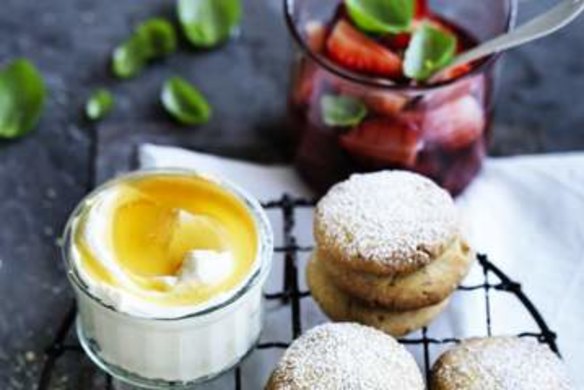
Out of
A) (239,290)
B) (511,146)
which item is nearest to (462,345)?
(239,290)

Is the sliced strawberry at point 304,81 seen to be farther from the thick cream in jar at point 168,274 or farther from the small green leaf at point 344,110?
the thick cream in jar at point 168,274

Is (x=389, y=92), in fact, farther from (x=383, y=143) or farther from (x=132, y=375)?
(x=132, y=375)

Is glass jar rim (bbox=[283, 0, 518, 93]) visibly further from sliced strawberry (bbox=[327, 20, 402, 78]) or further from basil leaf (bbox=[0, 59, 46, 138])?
basil leaf (bbox=[0, 59, 46, 138])

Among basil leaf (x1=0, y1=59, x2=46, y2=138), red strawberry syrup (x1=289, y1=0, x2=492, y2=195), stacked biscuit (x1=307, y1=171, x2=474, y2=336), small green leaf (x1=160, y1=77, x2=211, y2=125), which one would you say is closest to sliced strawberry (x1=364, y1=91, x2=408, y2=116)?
red strawberry syrup (x1=289, y1=0, x2=492, y2=195)

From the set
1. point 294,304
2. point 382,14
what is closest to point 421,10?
point 382,14

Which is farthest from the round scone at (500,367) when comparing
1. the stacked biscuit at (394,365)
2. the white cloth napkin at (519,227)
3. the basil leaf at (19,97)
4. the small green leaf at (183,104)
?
the basil leaf at (19,97)
